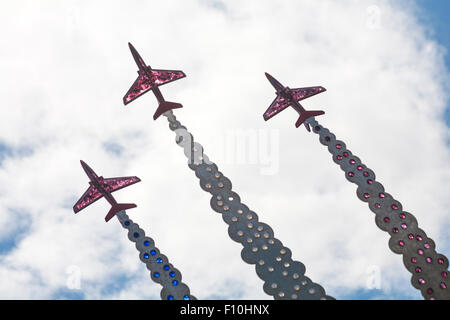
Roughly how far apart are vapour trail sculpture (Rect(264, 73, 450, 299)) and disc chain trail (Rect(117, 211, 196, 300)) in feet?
32.9

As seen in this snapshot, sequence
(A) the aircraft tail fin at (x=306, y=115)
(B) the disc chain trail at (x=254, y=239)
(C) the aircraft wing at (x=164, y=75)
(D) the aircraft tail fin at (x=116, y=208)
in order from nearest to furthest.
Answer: (B) the disc chain trail at (x=254, y=239) → (D) the aircraft tail fin at (x=116, y=208) → (A) the aircraft tail fin at (x=306, y=115) → (C) the aircraft wing at (x=164, y=75)

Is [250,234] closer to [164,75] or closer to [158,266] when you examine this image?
[158,266]

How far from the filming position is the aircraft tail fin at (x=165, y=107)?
1131 inches

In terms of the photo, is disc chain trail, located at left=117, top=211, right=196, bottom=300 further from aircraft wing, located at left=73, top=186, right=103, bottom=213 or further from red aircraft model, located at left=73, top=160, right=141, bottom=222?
aircraft wing, located at left=73, top=186, right=103, bottom=213

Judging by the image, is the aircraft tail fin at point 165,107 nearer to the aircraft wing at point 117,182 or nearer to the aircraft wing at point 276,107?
the aircraft wing at point 117,182

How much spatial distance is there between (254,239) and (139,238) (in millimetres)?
5953

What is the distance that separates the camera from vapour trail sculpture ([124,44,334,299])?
21.0 meters

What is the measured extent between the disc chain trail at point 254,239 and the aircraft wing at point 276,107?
483 cm

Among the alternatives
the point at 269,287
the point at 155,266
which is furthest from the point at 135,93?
the point at 269,287

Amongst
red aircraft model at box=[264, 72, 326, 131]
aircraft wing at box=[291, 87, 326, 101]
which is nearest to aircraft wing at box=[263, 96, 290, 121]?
red aircraft model at box=[264, 72, 326, 131]

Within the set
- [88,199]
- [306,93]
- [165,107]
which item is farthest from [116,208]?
[306,93]

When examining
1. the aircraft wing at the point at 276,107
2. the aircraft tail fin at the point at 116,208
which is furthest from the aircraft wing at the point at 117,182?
the aircraft wing at the point at 276,107

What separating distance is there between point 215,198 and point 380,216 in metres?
8.38

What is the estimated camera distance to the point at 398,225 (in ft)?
75.3
